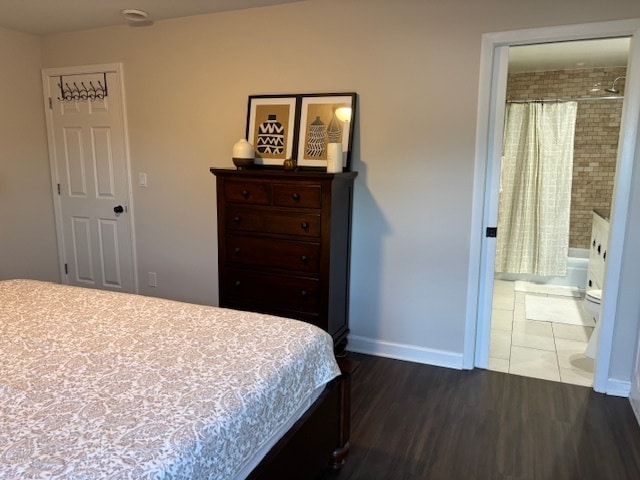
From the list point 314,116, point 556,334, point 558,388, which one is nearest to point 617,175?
point 558,388

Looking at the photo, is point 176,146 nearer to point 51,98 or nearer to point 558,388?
point 51,98

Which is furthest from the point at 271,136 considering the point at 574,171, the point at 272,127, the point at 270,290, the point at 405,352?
the point at 574,171

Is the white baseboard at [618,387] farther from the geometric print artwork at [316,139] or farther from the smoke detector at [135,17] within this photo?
the smoke detector at [135,17]

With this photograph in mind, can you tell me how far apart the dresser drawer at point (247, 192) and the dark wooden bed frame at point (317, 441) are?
124 cm

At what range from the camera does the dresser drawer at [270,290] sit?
286 centimetres

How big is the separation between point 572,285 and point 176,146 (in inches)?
169

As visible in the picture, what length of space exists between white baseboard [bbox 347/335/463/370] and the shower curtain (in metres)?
2.40

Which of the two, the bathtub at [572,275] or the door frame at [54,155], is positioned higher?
the door frame at [54,155]

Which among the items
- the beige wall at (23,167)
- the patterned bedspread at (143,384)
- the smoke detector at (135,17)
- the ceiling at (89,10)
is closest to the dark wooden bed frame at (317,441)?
the patterned bedspread at (143,384)

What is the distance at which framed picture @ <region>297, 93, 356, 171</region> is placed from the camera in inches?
118

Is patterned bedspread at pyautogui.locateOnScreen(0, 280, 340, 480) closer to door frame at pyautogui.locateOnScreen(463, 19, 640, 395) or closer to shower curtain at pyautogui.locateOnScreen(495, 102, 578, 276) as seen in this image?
door frame at pyautogui.locateOnScreen(463, 19, 640, 395)

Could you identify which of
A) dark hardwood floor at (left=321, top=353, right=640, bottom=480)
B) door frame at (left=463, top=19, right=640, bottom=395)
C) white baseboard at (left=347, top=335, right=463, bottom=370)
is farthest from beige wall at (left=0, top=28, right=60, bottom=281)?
door frame at (left=463, top=19, right=640, bottom=395)

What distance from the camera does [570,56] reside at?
4.21 metres

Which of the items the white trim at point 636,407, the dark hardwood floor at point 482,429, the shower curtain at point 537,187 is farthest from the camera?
the shower curtain at point 537,187
